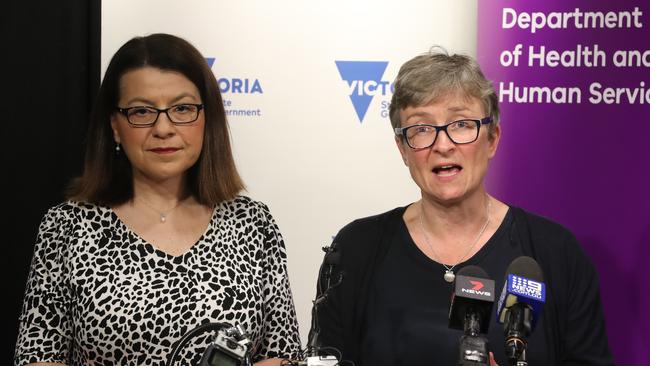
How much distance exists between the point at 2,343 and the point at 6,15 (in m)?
1.47

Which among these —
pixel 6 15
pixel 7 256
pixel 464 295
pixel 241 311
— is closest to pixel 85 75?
pixel 6 15

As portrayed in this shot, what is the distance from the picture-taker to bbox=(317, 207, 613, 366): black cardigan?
8.61 feet

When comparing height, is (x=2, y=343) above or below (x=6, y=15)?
below

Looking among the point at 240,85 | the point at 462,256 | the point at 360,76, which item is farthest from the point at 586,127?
the point at 240,85

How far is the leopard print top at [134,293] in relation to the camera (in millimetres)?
2590

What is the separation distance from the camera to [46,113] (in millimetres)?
4117

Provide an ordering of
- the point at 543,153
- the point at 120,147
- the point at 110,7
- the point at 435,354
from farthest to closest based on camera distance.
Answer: the point at 110,7, the point at 543,153, the point at 120,147, the point at 435,354

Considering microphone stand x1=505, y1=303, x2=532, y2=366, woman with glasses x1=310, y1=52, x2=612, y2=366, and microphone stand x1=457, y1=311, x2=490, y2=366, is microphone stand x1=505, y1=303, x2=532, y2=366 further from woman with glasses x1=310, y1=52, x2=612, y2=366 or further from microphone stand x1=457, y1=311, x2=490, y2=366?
woman with glasses x1=310, y1=52, x2=612, y2=366

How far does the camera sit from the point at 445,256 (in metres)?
2.77

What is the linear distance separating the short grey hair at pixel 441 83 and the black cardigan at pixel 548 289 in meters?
0.36

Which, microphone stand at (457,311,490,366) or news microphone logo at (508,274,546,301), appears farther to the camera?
news microphone logo at (508,274,546,301)

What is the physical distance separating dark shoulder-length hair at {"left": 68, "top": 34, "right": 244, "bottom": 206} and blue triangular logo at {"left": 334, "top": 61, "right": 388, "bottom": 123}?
56.4 inches

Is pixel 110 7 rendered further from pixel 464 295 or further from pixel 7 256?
pixel 464 295

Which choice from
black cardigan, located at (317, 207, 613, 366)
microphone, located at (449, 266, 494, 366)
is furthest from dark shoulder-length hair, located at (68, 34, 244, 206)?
microphone, located at (449, 266, 494, 366)
